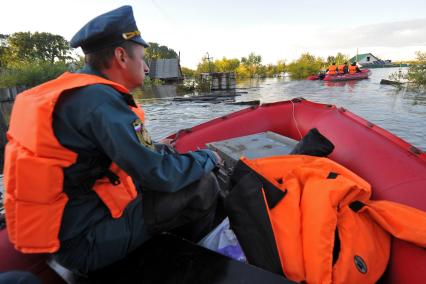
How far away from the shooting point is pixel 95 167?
112cm

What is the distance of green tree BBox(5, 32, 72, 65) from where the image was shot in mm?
39469

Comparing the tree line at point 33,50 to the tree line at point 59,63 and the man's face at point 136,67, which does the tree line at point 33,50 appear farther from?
the man's face at point 136,67

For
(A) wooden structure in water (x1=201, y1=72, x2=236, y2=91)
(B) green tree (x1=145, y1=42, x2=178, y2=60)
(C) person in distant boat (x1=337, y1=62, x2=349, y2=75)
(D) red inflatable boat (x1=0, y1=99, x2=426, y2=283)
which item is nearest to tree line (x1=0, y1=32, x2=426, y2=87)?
(B) green tree (x1=145, y1=42, x2=178, y2=60)

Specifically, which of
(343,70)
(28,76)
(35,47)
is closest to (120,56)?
(28,76)

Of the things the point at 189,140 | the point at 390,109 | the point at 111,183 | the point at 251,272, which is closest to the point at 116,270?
the point at 111,183

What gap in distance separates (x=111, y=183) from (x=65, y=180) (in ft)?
0.57

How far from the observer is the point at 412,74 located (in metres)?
14.1

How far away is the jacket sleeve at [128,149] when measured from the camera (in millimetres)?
986

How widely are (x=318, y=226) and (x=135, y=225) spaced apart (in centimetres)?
77

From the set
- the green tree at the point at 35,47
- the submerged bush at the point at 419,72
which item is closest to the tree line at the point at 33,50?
the green tree at the point at 35,47

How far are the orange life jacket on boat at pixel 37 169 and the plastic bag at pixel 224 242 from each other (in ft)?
2.16

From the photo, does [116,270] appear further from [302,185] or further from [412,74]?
[412,74]

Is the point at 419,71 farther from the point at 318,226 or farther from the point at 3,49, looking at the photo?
the point at 3,49

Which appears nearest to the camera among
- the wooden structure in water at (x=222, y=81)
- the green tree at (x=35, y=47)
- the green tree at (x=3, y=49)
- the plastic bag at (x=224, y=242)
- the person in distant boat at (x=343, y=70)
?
the plastic bag at (x=224, y=242)
